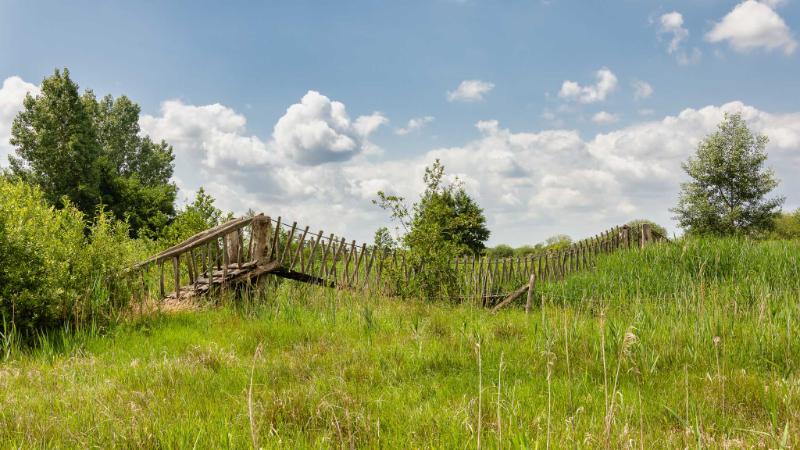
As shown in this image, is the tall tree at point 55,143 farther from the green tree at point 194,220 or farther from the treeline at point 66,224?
the green tree at point 194,220

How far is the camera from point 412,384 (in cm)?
408

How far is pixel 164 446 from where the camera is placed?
2.83 m

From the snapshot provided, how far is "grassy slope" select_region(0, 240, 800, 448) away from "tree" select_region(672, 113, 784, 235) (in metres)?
30.3

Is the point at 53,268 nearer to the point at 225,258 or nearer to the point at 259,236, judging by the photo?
the point at 225,258

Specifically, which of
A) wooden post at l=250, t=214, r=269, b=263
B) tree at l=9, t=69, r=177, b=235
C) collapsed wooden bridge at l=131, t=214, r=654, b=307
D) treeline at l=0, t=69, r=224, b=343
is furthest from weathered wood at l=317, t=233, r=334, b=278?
tree at l=9, t=69, r=177, b=235

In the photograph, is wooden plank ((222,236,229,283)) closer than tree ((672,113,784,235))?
Yes

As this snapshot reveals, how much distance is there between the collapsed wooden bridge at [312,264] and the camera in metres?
8.98

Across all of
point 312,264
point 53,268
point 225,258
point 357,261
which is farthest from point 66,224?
point 357,261

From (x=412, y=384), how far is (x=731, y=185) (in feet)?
118

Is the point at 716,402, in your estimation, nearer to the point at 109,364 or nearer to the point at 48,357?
the point at 109,364

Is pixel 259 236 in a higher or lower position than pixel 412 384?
higher

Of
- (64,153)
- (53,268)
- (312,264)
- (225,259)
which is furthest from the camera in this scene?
(64,153)

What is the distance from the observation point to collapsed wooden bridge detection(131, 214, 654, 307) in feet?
29.5

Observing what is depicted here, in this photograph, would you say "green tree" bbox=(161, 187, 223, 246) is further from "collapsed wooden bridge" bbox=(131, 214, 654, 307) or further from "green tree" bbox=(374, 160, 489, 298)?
"green tree" bbox=(374, 160, 489, 298)
